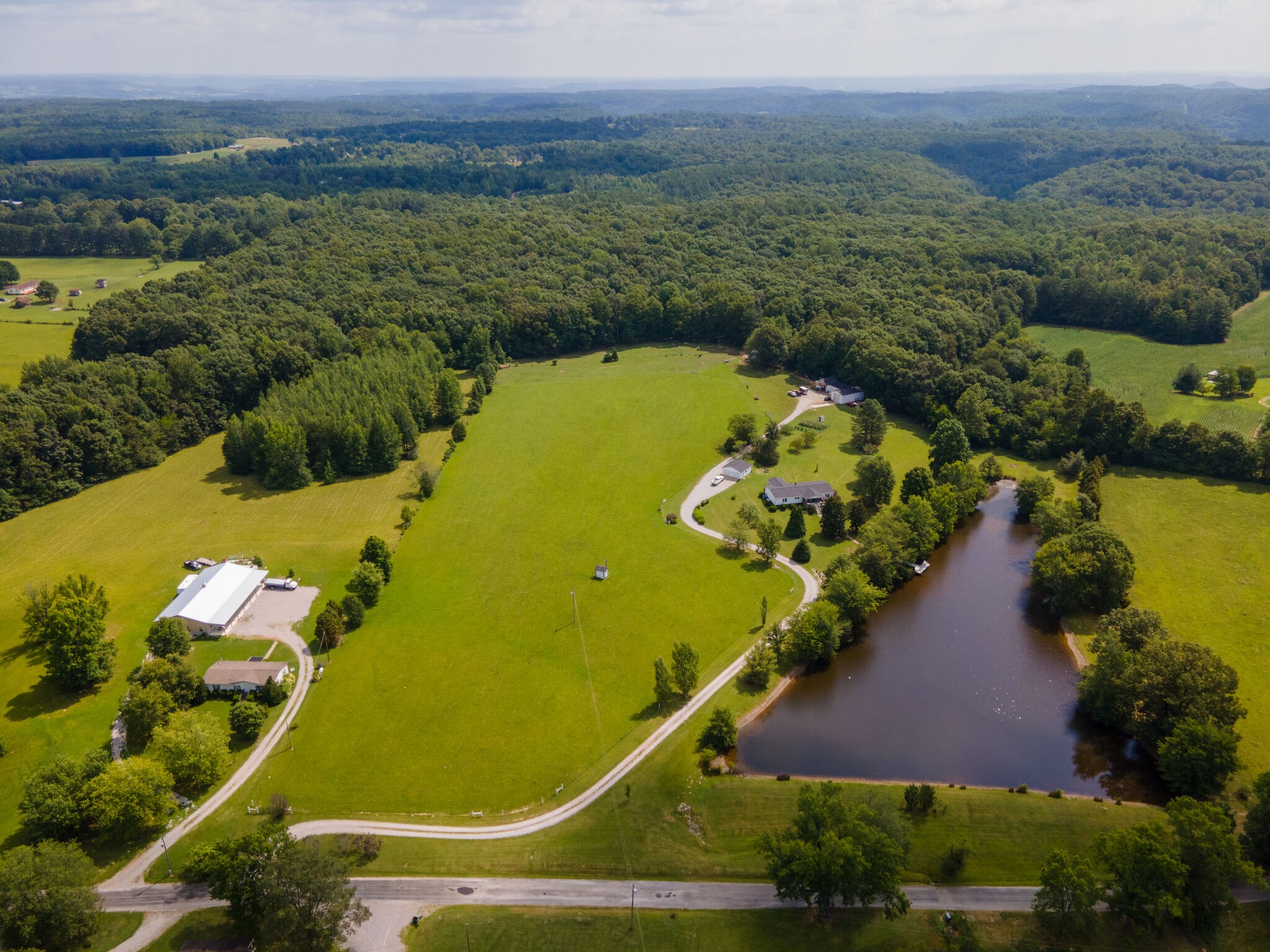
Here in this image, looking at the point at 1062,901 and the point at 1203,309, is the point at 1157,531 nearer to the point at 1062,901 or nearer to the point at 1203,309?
the point at 1062,901

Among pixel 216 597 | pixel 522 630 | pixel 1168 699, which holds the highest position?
pixel 216 597

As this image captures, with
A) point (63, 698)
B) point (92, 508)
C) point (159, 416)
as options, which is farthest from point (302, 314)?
point (63, 698)

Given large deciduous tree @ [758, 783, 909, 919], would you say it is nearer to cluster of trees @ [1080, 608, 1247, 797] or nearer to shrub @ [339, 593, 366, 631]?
cluster of trees @ [1080, 608, 1247, 797]

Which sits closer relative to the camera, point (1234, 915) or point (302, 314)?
point (1234, 915)

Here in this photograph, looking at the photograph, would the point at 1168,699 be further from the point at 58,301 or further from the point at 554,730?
the point at 58,301

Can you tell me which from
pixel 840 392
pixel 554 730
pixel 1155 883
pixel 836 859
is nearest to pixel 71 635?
pixel 554 730

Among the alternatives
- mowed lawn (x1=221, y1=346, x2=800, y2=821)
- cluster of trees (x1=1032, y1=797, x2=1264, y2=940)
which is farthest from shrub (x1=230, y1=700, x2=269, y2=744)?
cluster of trees (x1=1032, y1=797, x2=1264, y2=940)
